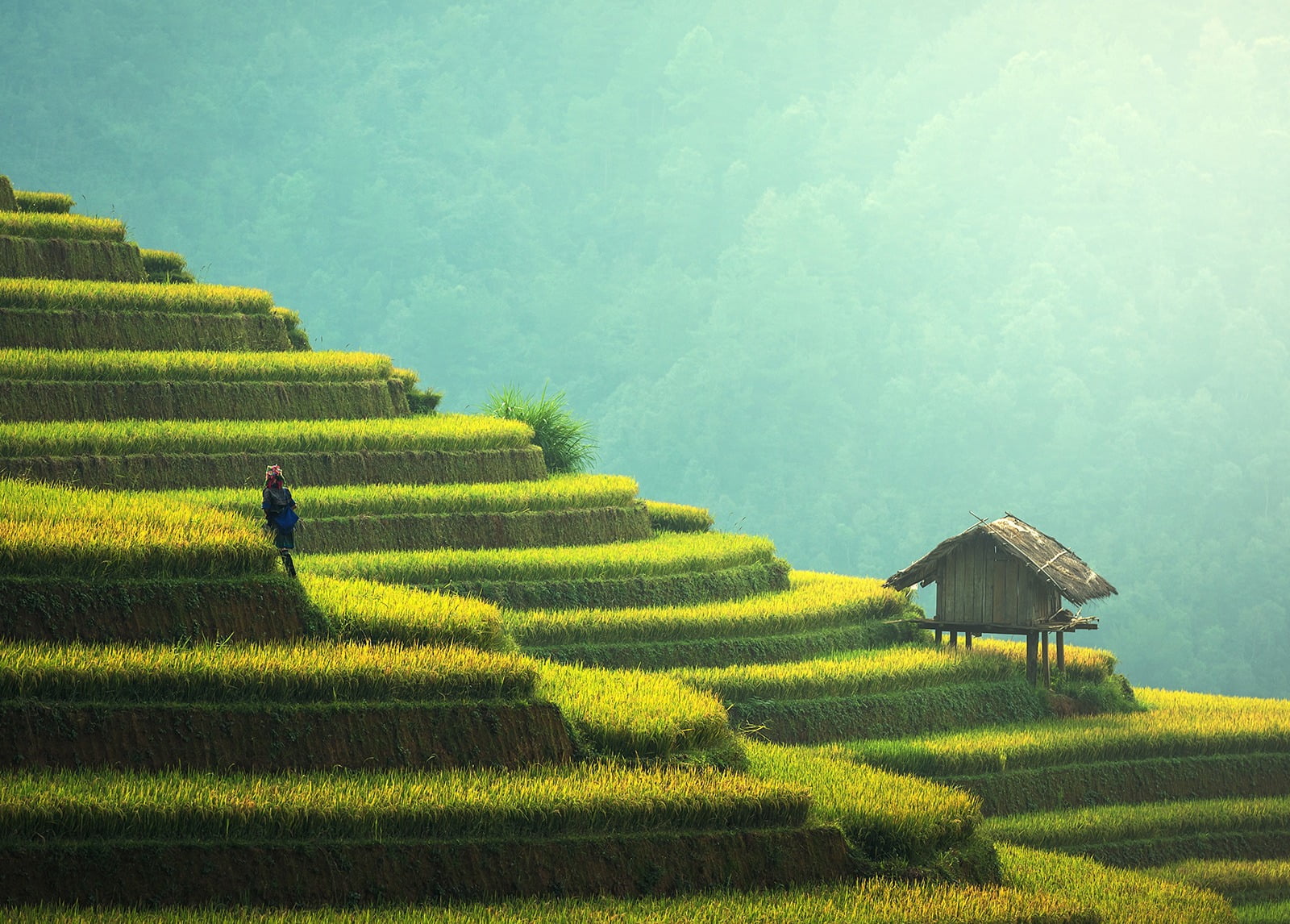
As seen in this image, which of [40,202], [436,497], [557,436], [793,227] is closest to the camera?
[436,497]

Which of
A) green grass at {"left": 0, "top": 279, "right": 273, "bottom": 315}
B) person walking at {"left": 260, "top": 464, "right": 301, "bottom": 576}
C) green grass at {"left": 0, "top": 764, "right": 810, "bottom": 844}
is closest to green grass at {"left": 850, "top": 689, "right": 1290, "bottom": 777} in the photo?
green grass at {"left": 0, "top": 764, "right": 810, "bottom": 844}

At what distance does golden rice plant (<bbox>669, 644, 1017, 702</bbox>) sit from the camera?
22.4 metres

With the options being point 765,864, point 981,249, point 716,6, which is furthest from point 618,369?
point 765,864

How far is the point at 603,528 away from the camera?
86.5 ft

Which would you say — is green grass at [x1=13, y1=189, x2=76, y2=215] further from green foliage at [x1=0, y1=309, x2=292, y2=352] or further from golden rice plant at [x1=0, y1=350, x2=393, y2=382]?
golden rice plant at [x1=0, y1=350, x2=393, y2=382]

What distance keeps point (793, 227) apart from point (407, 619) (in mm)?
115902

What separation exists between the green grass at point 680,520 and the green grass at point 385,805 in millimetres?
15484

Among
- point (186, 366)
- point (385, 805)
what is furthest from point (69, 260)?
point (385, 805)

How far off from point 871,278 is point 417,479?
103 meters

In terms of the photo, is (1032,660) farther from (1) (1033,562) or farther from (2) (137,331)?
(2) (137,331)

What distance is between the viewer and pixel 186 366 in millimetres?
25453

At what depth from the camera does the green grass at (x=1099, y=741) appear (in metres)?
22.3

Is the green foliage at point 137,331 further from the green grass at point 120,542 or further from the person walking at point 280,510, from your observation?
the person walking at point 280,510

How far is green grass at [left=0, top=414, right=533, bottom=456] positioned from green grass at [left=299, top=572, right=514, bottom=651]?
24.0 feet
